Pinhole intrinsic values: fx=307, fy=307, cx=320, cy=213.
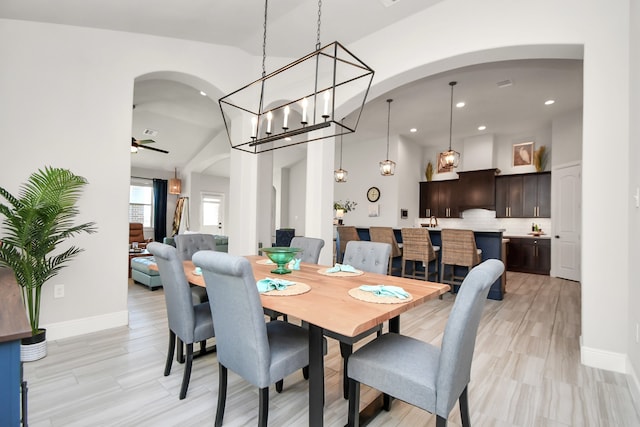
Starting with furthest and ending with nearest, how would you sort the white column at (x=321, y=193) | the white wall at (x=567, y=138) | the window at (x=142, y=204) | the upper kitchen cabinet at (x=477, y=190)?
the window at (x=142, y=204) < the upper kitchen cabinet at (x=477, y=190) < the white wall at (x=567, y=138) < the white column at (x=321, y=193)

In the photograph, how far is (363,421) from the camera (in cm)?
171

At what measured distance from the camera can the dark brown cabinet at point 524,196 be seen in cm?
669

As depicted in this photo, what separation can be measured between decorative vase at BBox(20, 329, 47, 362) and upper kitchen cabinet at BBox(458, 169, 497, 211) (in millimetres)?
7779

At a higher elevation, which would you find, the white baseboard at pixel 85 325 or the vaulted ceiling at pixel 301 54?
the vaulted ceiling at pixel 301 54

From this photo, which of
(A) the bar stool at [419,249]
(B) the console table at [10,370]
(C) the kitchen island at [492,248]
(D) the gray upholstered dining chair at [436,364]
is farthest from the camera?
(A) the bar stool at [419,249]

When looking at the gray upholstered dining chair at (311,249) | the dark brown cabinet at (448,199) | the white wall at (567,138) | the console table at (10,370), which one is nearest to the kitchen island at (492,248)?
the gray upholstered dining chair at (311,249)

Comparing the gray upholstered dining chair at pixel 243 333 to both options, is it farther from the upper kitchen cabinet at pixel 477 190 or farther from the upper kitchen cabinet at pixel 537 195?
the upper kitchen cabinet at pixel 537 195

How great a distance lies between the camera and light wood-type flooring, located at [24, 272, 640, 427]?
1.76 metres

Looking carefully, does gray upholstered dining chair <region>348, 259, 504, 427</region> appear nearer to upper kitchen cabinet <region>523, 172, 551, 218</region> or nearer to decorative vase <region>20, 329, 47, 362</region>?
decorative vase <region>20, 329, 47, 362</region>

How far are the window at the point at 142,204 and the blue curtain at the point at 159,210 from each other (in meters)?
0.18

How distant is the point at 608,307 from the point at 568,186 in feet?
15.2

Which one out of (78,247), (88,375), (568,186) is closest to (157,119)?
(78,247)

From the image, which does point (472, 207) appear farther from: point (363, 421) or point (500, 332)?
point (363, 421)

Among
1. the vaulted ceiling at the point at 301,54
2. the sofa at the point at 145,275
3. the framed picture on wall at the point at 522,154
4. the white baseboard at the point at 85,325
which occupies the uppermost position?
the vaulted ceiling at the point at 301,54
